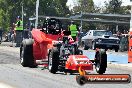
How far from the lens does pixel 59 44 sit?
1326cm

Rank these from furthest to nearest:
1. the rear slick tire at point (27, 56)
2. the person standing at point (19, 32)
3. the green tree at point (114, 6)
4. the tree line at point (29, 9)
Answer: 1. the green tree at point (114, 6)
2. the tree line at point (29, 9)
3. the person standing at point (19, 32)
4. the rear slick tire at point (27, 56)

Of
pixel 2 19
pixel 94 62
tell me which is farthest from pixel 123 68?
pixel 2 19

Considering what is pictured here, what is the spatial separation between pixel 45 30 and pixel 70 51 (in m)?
1.92

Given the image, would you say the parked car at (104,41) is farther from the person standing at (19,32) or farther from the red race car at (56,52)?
the red race car at (56,52)

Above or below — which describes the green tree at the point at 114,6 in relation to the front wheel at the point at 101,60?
above

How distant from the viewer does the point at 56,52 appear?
12.7m

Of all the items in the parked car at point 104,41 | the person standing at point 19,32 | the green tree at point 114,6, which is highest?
the green tree at point 114,6

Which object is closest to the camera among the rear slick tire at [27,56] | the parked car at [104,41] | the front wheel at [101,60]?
the front wheel at [101,60]

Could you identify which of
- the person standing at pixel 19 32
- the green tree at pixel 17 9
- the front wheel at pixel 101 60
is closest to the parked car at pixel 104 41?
the person standing at pixel 19 32

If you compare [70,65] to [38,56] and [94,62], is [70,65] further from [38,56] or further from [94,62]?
[38,56]

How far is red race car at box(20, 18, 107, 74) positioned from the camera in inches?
476

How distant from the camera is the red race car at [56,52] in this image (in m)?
12.1

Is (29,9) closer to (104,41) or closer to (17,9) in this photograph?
(17,9)

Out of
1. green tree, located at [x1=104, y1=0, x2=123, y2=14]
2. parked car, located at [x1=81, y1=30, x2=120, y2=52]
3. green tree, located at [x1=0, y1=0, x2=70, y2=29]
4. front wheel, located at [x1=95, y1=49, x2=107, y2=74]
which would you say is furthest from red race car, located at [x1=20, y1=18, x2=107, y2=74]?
green tree, located at [x1=104, y1=0, x2=123, y2=14]
